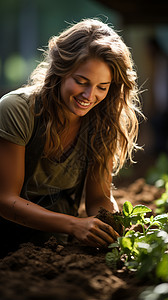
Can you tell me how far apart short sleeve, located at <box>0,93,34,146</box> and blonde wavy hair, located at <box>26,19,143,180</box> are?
8 centimetres

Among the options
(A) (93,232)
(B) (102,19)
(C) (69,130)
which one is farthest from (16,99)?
(B) (102,19)

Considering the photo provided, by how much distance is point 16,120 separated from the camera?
92.0 inches

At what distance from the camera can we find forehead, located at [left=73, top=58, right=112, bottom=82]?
2.29 m

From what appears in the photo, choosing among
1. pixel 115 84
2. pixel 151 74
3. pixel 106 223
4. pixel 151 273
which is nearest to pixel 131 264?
pixel 151 273

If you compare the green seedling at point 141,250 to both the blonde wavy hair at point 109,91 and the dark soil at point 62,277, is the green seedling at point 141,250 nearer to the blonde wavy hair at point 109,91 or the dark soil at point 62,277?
the dark soil at point 62,277

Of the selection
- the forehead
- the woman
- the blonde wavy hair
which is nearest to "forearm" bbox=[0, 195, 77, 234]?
the woman

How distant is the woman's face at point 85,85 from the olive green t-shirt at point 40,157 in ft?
0.74

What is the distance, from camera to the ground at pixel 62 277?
4.80 ft

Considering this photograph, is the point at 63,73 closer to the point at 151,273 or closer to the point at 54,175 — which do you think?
the point at 54,175

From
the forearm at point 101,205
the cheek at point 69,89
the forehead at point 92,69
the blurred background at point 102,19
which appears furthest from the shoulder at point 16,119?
the blurred background at point 102,19

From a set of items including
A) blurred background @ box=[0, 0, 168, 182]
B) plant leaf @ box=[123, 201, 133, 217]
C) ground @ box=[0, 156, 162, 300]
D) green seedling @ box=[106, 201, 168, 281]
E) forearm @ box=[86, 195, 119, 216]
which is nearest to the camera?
ground @ box=[0, 156, 162, 300]

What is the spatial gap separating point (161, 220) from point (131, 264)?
489mm

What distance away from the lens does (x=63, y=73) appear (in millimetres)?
2340

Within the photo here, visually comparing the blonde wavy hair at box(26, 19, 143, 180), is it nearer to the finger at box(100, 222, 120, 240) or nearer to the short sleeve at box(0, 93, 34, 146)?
the short sleeve at box(0, 93, 34, 146)
